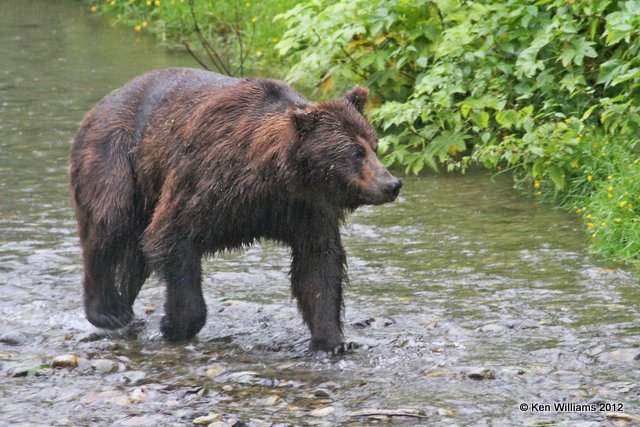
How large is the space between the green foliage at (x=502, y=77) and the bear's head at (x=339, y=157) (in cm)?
264

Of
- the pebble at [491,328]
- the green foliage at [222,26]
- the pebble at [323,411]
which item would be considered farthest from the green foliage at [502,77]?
the pebble at [323,411]

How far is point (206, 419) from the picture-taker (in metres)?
A: 4.98

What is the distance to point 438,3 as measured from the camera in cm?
984

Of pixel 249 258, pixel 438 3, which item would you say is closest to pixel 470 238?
pixel 249 258

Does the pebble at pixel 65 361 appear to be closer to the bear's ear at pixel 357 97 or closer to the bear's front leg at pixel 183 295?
the bear's front leg at pixel 183 295

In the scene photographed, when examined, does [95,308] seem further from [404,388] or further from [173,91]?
[404,388]

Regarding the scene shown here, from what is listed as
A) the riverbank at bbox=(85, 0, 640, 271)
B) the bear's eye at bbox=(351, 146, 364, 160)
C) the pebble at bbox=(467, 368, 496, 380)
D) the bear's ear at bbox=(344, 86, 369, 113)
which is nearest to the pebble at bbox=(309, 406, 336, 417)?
the pebble at bbox=(467, 368, 496, 380)

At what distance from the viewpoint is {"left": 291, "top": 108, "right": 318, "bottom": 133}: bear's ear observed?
555 cm

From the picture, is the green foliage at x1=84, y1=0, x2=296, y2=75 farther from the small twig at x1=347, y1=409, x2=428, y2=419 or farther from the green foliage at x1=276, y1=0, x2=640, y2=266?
the small twig at x1=347, y1=409, x2=428, y2=419

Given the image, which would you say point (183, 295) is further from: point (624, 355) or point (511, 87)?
point (511, 87)

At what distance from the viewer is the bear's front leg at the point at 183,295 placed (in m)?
6.06

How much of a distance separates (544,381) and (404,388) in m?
0.67

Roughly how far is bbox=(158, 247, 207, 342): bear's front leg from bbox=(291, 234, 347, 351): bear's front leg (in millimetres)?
A: 571

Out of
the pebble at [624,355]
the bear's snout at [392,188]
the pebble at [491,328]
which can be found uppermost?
the bear's snout at [392,188]
